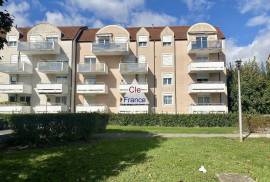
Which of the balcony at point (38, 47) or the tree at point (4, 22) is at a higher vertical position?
the balcony at point (38, 47)

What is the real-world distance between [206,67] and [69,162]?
119ft

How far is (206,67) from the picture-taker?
4603 cm

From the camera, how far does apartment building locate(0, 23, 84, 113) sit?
155 ft

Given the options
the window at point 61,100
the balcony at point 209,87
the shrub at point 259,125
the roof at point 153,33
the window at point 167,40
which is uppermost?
the roof at point 153,33

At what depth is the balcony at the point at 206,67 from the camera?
1802 inches

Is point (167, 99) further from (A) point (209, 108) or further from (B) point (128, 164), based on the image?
(B) point (128, 164)

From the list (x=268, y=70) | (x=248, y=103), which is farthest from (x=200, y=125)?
(x=268, y=70)

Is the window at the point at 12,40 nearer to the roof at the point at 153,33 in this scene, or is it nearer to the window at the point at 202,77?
the roof at the point at 153,33

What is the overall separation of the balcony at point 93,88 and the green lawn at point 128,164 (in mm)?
31432

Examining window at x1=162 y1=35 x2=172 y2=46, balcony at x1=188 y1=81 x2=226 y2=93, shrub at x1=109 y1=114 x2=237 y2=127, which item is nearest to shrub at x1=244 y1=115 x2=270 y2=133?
shrub at x1=109 y1=114 x2=237 y2=127

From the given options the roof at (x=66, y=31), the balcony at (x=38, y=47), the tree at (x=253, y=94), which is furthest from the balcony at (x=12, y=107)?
the tree at (x=253, y=94)

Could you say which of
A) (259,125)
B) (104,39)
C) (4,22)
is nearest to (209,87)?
(104,39)

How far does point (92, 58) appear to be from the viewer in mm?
49906

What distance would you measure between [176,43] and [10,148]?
3658 centimetres
